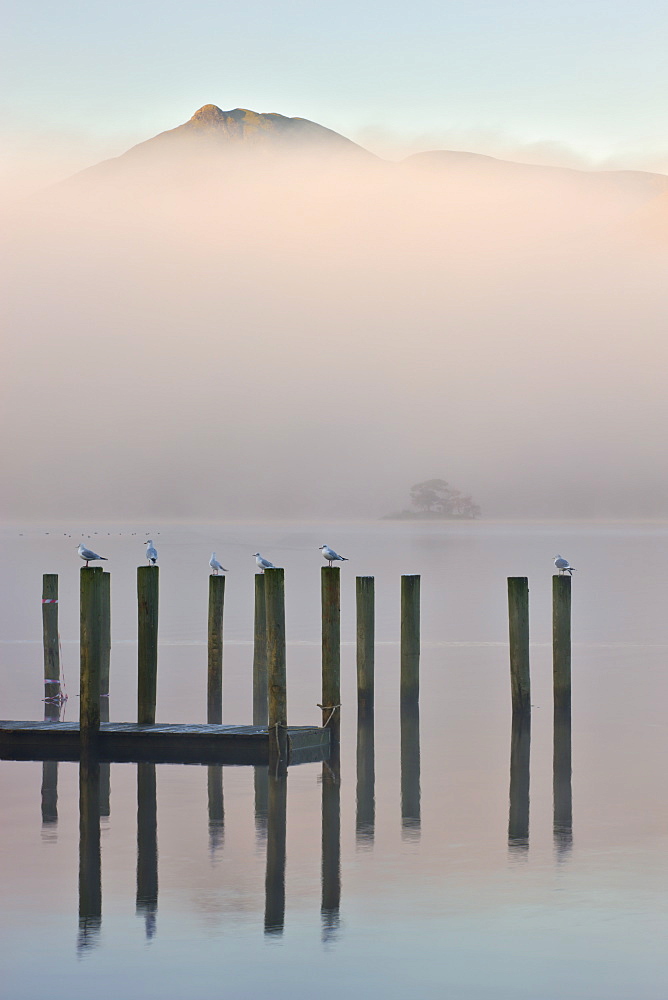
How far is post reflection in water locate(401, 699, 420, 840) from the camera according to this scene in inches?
581

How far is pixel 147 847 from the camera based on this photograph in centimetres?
1358

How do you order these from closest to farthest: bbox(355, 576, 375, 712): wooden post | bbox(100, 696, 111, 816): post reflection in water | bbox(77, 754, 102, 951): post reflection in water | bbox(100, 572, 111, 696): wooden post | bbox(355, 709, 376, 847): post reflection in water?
bbox(77, 754, 102, 951): post reflection in water → bbox(355, 709, 376, 847): post reflection in water → bbox(100, 696, 111, 816): post reflection in water → bbox(355, 576, 375, 712): wooden post → bbox(100, 572, 111, 696): wooden post

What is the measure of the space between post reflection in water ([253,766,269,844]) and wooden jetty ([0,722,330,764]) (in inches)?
11.8

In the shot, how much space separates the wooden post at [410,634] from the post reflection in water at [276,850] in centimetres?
408

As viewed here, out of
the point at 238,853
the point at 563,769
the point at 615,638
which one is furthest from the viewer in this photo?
the point at 615,638

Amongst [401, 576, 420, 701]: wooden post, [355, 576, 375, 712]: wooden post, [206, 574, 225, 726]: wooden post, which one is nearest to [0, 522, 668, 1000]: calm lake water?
[401, 576, 420, 701]: wooden post

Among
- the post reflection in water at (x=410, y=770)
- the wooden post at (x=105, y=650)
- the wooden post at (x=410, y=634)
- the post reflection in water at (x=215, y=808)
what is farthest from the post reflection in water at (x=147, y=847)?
the wooden post at (x=410, y=634)

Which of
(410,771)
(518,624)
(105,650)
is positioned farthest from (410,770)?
(105,650)

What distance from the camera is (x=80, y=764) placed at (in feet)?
52.9

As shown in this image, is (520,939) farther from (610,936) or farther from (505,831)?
(505,831)

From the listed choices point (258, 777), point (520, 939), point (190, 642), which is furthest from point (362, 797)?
point (190, 642)

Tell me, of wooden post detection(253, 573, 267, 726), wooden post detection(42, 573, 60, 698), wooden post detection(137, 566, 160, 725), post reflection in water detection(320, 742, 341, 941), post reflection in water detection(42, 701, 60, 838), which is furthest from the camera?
wooden post detection(42, 573, 60, 698)

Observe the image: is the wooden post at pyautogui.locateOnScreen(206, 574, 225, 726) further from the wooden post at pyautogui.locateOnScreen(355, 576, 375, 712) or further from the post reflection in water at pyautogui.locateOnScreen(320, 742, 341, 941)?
the post reflection in water at pyautogui.locateOnScreen(320, 742, 341, 941)

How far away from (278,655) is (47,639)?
6.90 m
